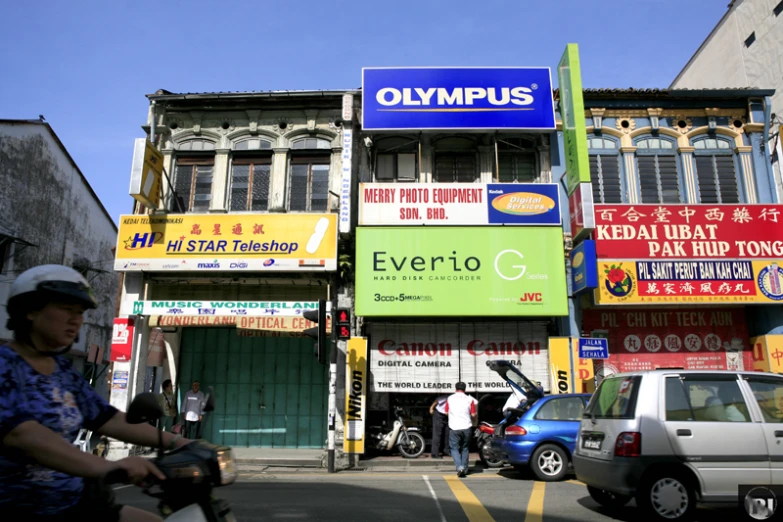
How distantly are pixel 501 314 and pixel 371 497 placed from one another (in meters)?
6.78

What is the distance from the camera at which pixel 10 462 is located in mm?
2311

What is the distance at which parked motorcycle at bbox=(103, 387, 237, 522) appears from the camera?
2559 millimetres

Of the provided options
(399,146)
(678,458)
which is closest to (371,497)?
(678,458)

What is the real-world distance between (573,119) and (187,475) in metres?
14.2

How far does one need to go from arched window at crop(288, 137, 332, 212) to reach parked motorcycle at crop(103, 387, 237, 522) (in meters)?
13.8

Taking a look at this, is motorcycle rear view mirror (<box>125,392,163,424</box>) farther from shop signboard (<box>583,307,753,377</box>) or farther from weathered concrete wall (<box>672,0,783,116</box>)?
weathered concrete wall (<box>672,0,783,116</box>)

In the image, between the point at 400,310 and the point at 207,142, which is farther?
the point at 207,142

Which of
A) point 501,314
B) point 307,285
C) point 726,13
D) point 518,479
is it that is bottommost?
point 518,479

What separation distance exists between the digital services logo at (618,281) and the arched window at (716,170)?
11.8 feet

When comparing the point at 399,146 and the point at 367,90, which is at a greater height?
the point at 367,90

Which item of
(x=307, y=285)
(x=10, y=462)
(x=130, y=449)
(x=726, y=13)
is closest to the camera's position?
(x=10, y=462)

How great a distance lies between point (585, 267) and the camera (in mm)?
14156

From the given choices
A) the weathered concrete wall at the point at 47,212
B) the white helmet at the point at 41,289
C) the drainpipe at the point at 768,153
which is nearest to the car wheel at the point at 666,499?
the white helmet at the point at 41,289

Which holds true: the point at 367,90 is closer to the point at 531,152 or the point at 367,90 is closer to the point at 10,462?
the point at 531,152
